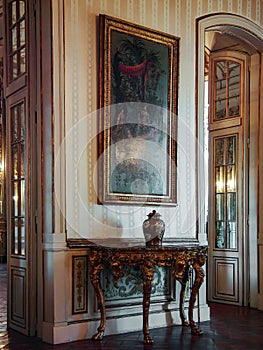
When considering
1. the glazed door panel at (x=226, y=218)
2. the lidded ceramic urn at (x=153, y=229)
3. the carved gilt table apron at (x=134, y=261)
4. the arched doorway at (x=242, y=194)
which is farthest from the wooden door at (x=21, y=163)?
the glazed door panel at (x=226, y=218)

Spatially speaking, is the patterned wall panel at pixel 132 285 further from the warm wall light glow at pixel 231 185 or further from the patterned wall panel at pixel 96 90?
the warm wall light glow at pixel 231 185

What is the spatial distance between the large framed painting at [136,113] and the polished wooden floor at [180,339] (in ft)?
4.15

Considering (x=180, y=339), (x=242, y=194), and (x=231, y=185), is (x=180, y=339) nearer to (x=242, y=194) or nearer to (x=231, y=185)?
(x=242, y=194)

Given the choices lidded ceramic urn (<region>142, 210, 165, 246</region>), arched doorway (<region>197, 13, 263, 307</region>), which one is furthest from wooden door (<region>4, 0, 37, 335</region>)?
arched doorway (<region>197, 13, 263, 307</region>)

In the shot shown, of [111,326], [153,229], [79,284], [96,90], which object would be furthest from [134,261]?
[96,90]

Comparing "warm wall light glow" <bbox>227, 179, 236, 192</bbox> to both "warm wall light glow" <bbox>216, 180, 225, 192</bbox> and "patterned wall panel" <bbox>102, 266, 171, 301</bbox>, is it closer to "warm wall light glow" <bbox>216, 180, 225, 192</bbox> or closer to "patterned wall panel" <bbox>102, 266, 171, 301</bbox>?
"warm wall light glow" <bbox>216, 180, 225, 192</bbox>

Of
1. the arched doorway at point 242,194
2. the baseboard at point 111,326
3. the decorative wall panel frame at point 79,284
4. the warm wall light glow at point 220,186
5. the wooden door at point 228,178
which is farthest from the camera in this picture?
the warm wall light glow at point 220,186

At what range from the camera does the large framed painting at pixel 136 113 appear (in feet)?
16.4

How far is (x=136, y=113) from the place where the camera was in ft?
17.1

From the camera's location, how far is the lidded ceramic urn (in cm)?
488

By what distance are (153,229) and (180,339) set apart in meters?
1.01


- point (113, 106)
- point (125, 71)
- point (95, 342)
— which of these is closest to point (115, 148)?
point (113, 106)

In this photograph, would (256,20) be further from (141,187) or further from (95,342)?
(95,342)

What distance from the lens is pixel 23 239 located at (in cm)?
503
